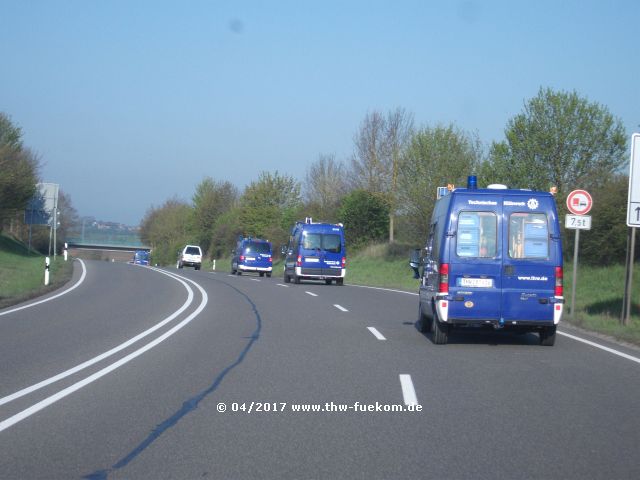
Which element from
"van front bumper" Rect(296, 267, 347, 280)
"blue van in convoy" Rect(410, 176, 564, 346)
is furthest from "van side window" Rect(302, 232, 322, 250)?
"blue van in convoy" Rect(410, 176, 564, 346)

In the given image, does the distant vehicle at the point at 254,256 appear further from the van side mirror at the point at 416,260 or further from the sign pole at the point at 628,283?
the van side mirror at the point at 416,260

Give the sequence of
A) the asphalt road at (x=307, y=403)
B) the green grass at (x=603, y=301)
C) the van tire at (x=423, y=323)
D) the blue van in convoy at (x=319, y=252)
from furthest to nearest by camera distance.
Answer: the blue van in convoy at (x=319, y=252), the green grass at (x=603, y=301), the van tire at (x=423, y=323), the asphalt road at (x=307, y=403)

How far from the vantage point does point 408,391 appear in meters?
9.17

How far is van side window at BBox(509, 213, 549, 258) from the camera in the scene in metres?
13.0

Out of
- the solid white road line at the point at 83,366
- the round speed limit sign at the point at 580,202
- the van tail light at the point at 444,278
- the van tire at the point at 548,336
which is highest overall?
the round speed limit sign at the point at 580,202

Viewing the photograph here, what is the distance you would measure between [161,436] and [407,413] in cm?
245

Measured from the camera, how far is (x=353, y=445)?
22.3 feet

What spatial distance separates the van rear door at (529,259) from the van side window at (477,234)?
0.67 ft

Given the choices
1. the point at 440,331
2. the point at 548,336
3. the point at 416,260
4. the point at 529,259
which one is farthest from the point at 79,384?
the point at 548,336

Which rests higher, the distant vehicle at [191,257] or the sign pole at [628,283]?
the sign pole at [628,283]

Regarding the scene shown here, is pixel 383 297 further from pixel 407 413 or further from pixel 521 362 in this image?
pixel 407 413

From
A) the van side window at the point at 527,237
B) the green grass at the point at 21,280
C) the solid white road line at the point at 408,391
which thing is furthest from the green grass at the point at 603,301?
the green grass at the point at 21,280

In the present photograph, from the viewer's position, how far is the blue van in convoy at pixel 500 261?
12883 millimetres

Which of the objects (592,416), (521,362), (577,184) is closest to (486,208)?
(521,362)
